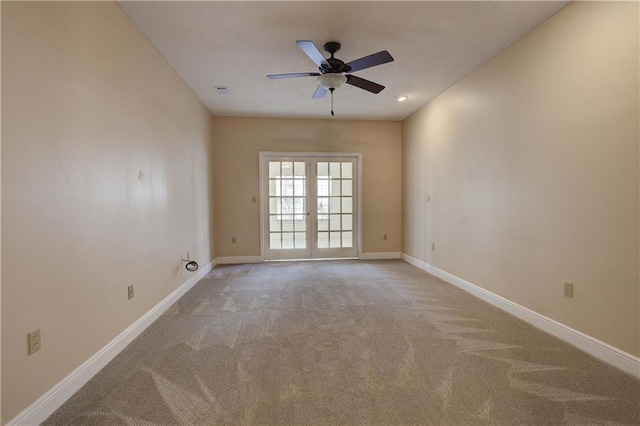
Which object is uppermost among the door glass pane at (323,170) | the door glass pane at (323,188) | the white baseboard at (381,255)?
the door glass pane at (323,170)

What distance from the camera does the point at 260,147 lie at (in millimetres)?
5137

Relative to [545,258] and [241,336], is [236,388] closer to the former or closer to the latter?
[241,336]

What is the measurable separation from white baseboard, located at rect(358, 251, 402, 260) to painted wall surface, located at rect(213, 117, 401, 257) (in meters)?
0.06

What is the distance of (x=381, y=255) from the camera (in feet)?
18.0

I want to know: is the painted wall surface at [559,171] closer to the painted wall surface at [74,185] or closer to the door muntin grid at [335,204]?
the door muntin grid at [335,204]

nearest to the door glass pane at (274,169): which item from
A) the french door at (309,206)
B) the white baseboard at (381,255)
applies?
the french door at (309,206)

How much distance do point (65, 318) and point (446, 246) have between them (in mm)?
3980

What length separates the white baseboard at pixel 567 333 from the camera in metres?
1.81

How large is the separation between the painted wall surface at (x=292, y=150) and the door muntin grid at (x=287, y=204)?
0.26 meters

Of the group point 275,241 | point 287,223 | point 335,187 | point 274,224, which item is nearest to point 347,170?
point 335,187

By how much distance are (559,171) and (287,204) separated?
3.97 metres

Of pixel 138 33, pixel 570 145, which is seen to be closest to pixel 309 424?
pixel 570 145

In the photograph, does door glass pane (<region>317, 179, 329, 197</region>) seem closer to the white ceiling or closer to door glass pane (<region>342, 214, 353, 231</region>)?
door glass pane (<region>342, 214, 353, 231</region>)

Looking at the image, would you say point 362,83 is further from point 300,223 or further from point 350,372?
point 300,223
